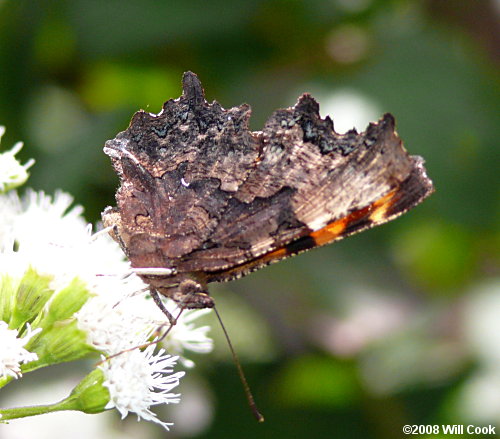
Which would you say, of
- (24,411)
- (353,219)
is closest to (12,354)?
(24,411)

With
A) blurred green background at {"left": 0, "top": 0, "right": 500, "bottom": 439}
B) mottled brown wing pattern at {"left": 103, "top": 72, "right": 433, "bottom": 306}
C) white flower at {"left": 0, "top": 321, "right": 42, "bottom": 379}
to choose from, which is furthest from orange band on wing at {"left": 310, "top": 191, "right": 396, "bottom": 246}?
blurred green background at {"left": 0, "top": 0, "right": 500, "bottom": 439}

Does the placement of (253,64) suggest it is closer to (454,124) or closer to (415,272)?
(454,124)

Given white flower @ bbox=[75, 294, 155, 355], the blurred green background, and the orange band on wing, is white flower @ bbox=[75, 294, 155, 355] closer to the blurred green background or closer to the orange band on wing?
the orange band on wing

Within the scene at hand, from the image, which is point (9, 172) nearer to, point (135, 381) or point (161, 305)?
point (161, 305)

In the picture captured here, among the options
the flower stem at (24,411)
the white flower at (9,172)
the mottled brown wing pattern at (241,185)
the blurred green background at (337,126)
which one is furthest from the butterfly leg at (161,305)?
the blurred green background at (337,126)

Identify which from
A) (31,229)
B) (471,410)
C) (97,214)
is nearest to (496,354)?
(471,410)
